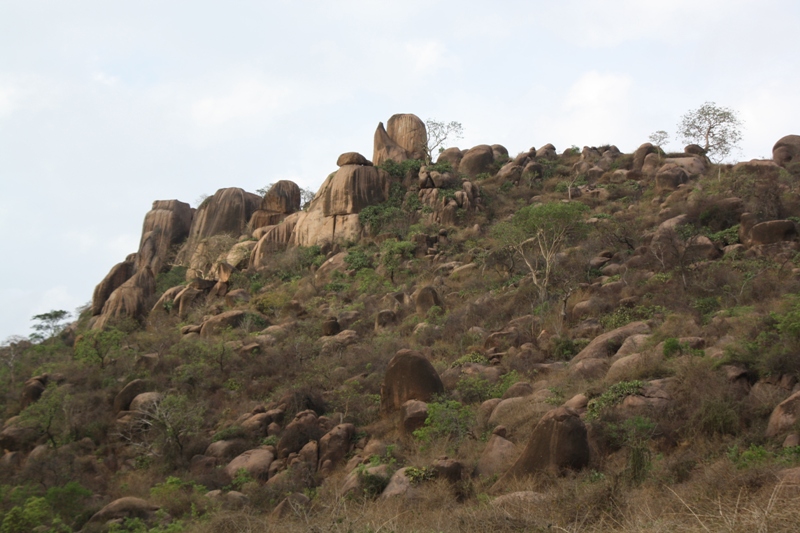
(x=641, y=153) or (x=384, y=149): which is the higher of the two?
(x=384, y=149)

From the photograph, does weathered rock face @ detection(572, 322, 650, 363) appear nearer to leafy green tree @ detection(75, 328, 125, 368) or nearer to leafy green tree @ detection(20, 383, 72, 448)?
leafy green tree @ detection(20, 383, 72, 448)

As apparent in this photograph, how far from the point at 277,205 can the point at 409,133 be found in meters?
8.72

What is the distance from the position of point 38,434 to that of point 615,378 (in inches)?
567

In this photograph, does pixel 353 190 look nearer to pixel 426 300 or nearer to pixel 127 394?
pixel 426 300

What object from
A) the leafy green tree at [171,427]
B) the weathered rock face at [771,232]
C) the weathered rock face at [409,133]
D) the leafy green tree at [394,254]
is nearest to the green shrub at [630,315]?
the weathered rock face at [771,232]

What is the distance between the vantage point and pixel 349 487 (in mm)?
10906

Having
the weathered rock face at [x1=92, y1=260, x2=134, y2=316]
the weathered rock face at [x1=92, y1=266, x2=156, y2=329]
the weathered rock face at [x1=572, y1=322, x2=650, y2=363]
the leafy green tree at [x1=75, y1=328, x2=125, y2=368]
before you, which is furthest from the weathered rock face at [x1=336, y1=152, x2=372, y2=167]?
the weathered rock face at [x1=572, y1=322, x2=650, y2=363]

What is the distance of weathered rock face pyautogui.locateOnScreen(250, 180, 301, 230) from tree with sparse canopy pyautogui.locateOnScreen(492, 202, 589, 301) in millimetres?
18774

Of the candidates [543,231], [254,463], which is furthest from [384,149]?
[254,463]

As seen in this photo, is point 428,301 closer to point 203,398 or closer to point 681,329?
point 203,398

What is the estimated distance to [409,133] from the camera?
1585 inches

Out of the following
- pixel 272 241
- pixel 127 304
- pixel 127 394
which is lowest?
pixel 127 394

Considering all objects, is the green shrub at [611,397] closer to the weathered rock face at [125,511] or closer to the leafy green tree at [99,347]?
the weathered rock face at [125,511]

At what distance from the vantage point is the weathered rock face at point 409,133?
39.7m
